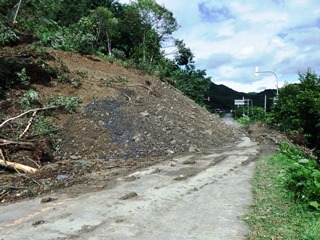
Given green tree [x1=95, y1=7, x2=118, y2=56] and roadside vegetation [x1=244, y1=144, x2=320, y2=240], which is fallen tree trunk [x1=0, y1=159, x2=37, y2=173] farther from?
green tree [x1=95, y1=7, x2=118, y2=56]

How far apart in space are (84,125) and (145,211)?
5929mm

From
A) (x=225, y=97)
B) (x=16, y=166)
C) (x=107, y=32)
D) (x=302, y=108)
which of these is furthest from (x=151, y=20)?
(x=225, y=97)

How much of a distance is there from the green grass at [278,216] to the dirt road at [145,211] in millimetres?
179

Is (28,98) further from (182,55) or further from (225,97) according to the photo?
(225,97)

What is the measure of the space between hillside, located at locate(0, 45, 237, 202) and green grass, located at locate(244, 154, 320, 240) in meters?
3.48

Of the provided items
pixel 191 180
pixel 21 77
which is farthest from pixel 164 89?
pixel 191 180

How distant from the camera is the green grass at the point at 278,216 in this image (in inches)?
163

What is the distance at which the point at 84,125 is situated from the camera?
35.3ft

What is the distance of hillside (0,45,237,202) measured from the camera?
8375mm

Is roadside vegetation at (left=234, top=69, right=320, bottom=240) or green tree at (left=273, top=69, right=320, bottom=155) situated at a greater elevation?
green tree at (left=273, top=69, right=320, bottom=155)

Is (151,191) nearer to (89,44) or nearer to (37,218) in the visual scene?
(37,218)

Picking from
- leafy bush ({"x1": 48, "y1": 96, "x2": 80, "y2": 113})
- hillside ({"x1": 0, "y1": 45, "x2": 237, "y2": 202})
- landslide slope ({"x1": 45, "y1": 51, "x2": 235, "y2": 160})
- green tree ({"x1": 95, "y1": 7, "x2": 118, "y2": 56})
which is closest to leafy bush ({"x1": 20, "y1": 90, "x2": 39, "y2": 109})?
hillside ({"x1": 0, "y1": 45, "x2": 237, "y2": 202})

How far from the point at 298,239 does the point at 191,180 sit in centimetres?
358

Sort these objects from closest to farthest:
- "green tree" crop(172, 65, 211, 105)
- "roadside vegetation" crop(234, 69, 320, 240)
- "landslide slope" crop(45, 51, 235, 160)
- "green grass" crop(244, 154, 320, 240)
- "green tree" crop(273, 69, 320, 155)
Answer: "green grass" crop(244, 154, 320, 240) < "roadside vegetation" crop(234, 69, 320, 240) < "landslide slope" crop(45, 51, 235, 160) < "green tree" crop(273, 69, 320, 155) < "green tree" crop(172, 65, 211, 105)
